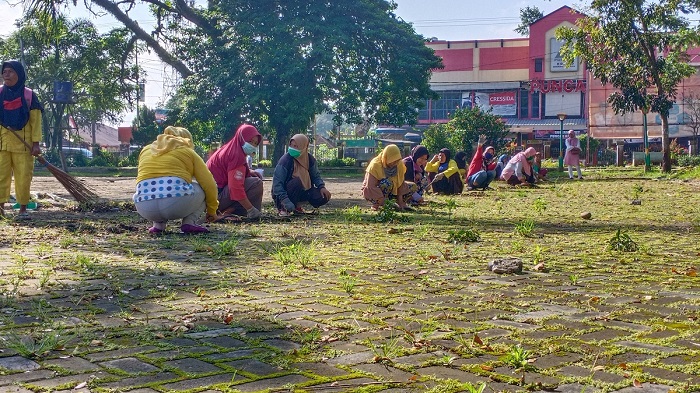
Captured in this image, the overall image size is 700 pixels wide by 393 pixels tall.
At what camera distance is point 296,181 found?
12.0 meters

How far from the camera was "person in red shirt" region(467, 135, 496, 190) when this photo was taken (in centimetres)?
1975

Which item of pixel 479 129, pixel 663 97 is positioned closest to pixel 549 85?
pixel 479 129

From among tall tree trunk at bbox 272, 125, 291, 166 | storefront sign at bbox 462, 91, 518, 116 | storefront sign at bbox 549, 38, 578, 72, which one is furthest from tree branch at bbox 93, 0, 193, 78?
storefront sign at bbox 549, 38, 578, 72

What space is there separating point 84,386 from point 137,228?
22.1ft

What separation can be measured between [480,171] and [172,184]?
11890 millimetres

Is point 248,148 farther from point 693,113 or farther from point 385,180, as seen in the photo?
point 693,113

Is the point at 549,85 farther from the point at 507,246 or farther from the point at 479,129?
the point at 507,246

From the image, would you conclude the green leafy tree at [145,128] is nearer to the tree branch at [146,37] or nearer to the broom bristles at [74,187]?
the tree branch at [146,37]

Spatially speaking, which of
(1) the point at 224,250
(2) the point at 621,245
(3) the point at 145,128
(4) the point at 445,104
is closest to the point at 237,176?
(1) the point at 224,250

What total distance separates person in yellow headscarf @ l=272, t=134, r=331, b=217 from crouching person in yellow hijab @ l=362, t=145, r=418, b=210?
1533 millimetres

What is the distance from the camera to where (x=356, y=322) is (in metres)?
4.41

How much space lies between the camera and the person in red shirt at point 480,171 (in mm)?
19750

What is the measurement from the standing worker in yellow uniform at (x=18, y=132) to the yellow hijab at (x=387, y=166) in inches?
199

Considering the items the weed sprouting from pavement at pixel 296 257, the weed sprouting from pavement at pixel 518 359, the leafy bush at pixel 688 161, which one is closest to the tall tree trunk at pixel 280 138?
the leafy bush at pixel 688 161
